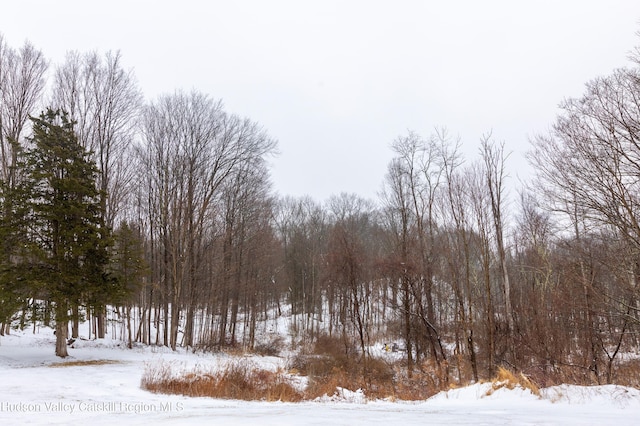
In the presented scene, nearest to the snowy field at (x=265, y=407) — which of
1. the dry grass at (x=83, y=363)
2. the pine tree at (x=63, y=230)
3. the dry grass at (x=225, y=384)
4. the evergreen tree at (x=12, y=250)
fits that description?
the dry grass at (x=225, y=384)

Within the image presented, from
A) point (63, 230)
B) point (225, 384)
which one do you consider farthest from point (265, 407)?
point (63, 230)

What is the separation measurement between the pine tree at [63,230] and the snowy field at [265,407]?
3313 millimetres

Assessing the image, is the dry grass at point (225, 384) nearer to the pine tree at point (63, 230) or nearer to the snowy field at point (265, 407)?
the snowy field at point (265, 407)

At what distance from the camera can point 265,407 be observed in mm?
7410

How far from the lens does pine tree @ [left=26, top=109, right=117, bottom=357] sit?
559 inches

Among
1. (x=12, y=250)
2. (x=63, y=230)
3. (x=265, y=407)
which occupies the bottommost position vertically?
(x=265, y=407)

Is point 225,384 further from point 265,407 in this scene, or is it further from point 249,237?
point 249,237

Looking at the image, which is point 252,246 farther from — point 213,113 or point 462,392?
point 462,392

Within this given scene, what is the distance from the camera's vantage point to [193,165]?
2380 cm

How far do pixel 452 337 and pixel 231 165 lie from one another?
18.5m

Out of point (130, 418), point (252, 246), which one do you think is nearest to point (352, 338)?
point (252, 246)

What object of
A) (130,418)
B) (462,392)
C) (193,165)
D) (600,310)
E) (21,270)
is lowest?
(462,392)

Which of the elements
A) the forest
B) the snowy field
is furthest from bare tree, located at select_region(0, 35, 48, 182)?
the snowy field

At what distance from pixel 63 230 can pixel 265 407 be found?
1134cm
